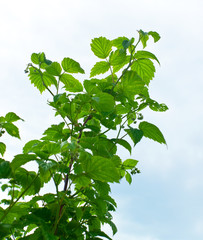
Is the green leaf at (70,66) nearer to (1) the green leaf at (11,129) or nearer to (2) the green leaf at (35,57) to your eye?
(2) the green leaf at (35,57)

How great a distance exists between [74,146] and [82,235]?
0.81m

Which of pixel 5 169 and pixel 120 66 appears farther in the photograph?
pixel 120 66

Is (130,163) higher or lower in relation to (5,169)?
higher

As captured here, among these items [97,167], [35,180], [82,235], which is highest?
[97,167]

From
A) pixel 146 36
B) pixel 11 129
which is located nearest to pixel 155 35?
pixel 146 36

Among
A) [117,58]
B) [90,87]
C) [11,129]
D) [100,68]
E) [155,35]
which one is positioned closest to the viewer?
[90,87]

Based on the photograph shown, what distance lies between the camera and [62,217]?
6.28 feet

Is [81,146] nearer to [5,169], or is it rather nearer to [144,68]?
[5,169]

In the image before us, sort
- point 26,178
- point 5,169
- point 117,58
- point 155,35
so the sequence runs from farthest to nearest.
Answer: point 117,58 → point 155,35 → point 26,178 → point 5,169

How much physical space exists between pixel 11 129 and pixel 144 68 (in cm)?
112

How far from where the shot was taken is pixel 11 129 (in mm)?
2105

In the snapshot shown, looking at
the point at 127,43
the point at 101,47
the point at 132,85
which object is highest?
the point at 101,47

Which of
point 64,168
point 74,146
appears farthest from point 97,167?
point 74,146

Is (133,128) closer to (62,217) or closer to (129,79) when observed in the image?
(129,79)
